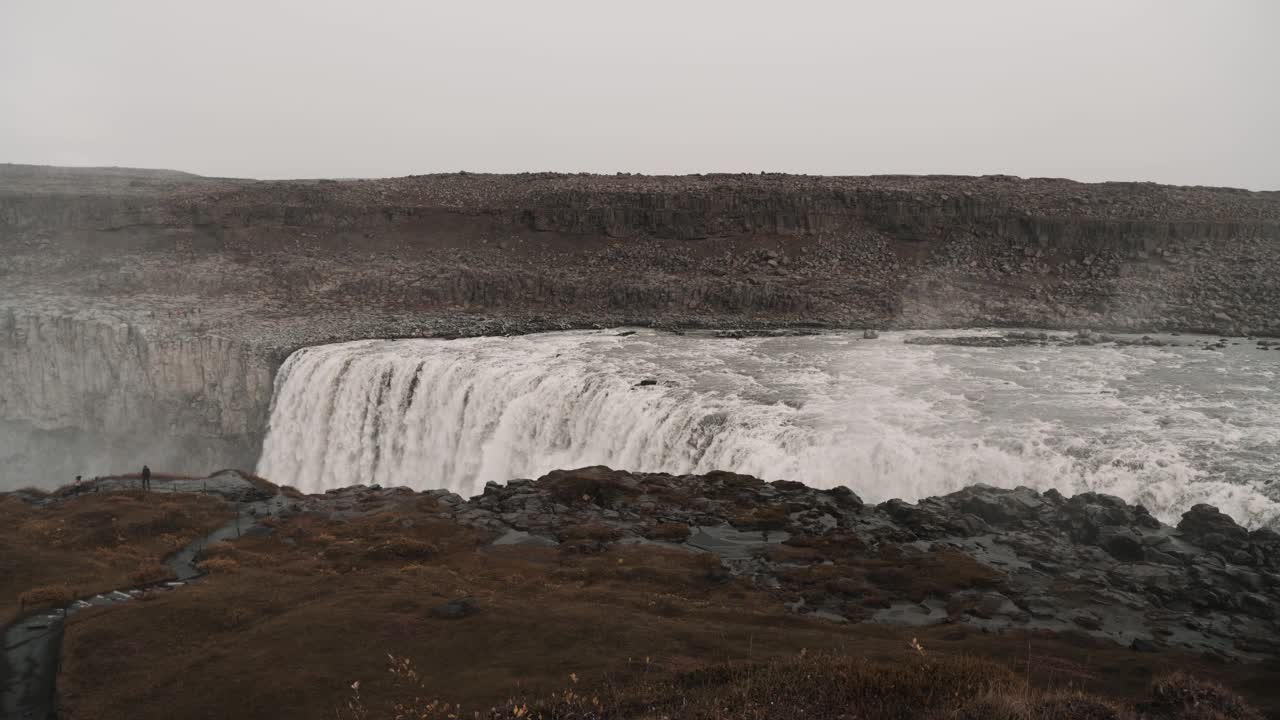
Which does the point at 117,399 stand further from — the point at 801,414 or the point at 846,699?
the point at 846,699

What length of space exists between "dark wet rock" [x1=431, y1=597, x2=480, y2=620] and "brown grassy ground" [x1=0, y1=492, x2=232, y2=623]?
9.35 metres

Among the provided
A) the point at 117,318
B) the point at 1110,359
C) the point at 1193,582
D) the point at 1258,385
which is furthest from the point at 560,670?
the point at 117,318

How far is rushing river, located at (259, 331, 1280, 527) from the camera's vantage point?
22.7m

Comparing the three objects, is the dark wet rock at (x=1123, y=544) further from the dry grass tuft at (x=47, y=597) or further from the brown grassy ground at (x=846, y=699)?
the dry grass tuft at (x=47, y=597)

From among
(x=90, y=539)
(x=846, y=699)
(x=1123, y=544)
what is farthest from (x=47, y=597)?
(x=1123, y=544)

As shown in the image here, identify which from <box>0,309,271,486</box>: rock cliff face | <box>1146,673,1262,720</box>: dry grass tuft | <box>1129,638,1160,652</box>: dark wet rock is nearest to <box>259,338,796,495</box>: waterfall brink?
<box>0,309,271,486</box>: rock cliff face

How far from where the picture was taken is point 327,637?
46.8 ft

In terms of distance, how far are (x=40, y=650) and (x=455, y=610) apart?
7771 millimetres

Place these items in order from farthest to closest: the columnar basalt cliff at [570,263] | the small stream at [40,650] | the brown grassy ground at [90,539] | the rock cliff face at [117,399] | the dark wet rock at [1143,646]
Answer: the columnar basalt cliff at [570,263], the rock cliff face at [117,399], the brown grassy ground at [90,539], the dark wet rock at [1143,646], the small stream at [40,650]

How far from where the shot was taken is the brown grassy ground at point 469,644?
12.3 meters

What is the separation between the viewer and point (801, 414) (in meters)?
27.5

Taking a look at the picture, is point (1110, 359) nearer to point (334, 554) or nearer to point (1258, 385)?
point (1258, 385)

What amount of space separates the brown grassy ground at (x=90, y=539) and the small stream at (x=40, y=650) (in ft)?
1.66

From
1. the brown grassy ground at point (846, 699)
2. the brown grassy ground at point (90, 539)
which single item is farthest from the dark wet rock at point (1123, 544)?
the brown grassy ground at point (90, 539)
